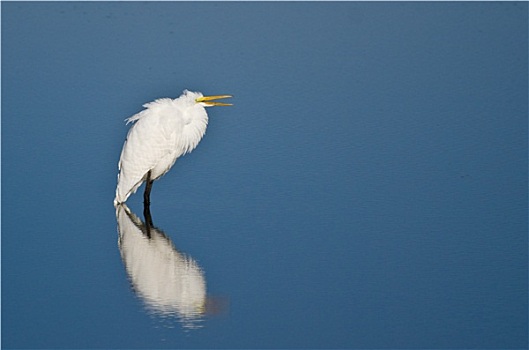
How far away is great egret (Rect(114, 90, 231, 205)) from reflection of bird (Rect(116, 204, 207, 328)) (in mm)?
273

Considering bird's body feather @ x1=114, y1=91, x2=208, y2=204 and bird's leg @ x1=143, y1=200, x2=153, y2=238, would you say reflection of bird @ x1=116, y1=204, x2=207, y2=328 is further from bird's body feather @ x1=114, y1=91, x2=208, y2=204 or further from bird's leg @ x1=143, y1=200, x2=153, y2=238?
bird's body feather @ x1=114, y1=91, x2=208, y2=204

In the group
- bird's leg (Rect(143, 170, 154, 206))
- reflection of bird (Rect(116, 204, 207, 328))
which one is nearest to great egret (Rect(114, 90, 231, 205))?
bird's leg (Rect(143, 170, 154, 206))

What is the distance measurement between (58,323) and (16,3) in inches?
249

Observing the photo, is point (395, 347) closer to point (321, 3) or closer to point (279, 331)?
point (279, 331)

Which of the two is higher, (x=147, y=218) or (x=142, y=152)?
(x=142, y=152)

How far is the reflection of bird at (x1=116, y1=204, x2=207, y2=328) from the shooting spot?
4971 millimetres

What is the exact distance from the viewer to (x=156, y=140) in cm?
667

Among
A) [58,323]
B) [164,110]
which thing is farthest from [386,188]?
[58,323]

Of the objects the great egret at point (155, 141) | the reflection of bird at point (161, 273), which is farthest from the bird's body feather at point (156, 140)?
the reflection of bird at point (161, 273)

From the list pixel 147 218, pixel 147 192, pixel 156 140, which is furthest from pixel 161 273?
pixel 156 140

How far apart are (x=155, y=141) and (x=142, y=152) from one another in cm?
9

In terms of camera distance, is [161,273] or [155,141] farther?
[155,141]

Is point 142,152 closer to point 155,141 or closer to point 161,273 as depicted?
point 155,141

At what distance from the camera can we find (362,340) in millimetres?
4621
